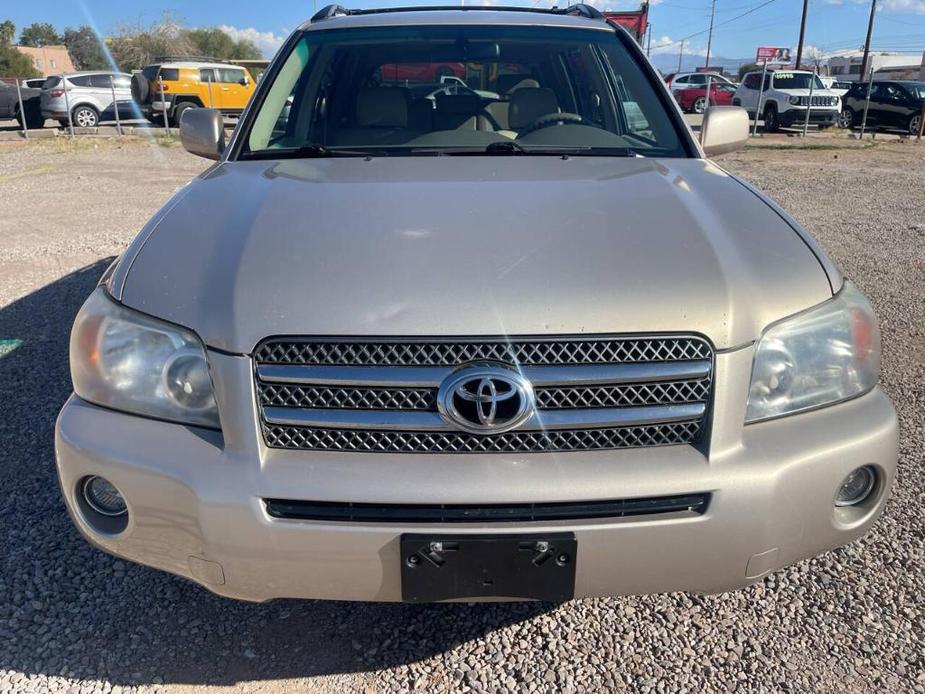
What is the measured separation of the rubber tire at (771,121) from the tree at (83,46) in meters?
A: 60.3

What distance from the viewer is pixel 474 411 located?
1708mm

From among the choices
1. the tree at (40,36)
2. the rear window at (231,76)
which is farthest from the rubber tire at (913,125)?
the tree at (40,36)

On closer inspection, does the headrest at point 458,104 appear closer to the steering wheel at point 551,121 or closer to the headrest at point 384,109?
the headrest at point 384,109

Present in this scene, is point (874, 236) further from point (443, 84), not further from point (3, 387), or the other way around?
point (3, 387)

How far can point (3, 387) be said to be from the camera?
391 centimetres

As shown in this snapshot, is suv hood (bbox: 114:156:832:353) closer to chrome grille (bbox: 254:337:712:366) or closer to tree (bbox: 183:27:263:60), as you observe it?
chrome grille (bbox: 254:337:712:366)

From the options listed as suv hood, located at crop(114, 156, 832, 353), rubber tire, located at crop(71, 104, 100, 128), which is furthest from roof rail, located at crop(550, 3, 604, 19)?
rubber tire, located at crop(71, 104, 100, 128)

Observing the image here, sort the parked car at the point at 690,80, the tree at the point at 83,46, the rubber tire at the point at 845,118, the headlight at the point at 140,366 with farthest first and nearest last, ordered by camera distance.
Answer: the tree at the point at 83,46 → the parked car at the point at 690,80 → the rubber tire at the point at 845,118 → the headlight at the point at 140,366

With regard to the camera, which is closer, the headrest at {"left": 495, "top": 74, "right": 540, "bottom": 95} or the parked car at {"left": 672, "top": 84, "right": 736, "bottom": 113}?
the headrest at {"left": 495, "top": 74, "right": 540, "bottom": 95}

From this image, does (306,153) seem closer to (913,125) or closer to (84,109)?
(84,109)

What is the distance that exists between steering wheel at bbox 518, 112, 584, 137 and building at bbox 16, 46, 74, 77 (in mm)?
67157

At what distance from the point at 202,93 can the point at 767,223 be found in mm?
22527

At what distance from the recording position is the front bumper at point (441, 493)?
1.68 m

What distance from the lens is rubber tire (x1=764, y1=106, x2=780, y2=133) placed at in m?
22.1
